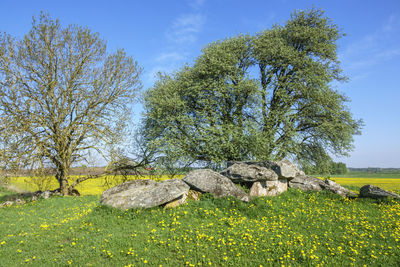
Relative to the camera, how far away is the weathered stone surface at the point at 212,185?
14148 mm

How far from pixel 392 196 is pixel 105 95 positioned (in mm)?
24571

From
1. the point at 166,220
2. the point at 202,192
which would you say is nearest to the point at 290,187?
the point at 202,192

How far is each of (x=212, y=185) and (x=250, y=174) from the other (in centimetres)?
297

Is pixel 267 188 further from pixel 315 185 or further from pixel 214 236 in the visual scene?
pixel 214 236

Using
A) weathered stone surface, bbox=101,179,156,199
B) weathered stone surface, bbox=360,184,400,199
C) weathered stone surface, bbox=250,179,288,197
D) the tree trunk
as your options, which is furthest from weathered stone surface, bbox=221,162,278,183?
the tree trunk

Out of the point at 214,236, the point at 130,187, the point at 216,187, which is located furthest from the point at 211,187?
the point at 130,187

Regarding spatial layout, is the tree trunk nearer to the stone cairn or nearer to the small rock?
the stone cairn

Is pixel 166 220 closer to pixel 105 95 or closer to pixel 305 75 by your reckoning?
pixel 105 95

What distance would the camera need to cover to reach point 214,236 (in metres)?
9.84

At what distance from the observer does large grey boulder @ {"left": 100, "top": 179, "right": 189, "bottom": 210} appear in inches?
502

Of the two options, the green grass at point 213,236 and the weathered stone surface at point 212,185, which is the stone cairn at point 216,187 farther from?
the green grass at point 213,236

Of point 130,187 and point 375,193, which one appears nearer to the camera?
point 130,187

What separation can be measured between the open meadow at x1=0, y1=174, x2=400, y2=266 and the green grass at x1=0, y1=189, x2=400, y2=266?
35mm

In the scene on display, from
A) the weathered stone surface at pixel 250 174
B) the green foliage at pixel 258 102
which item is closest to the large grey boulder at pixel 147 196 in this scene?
the weathered stone surface at pixel 250 174
